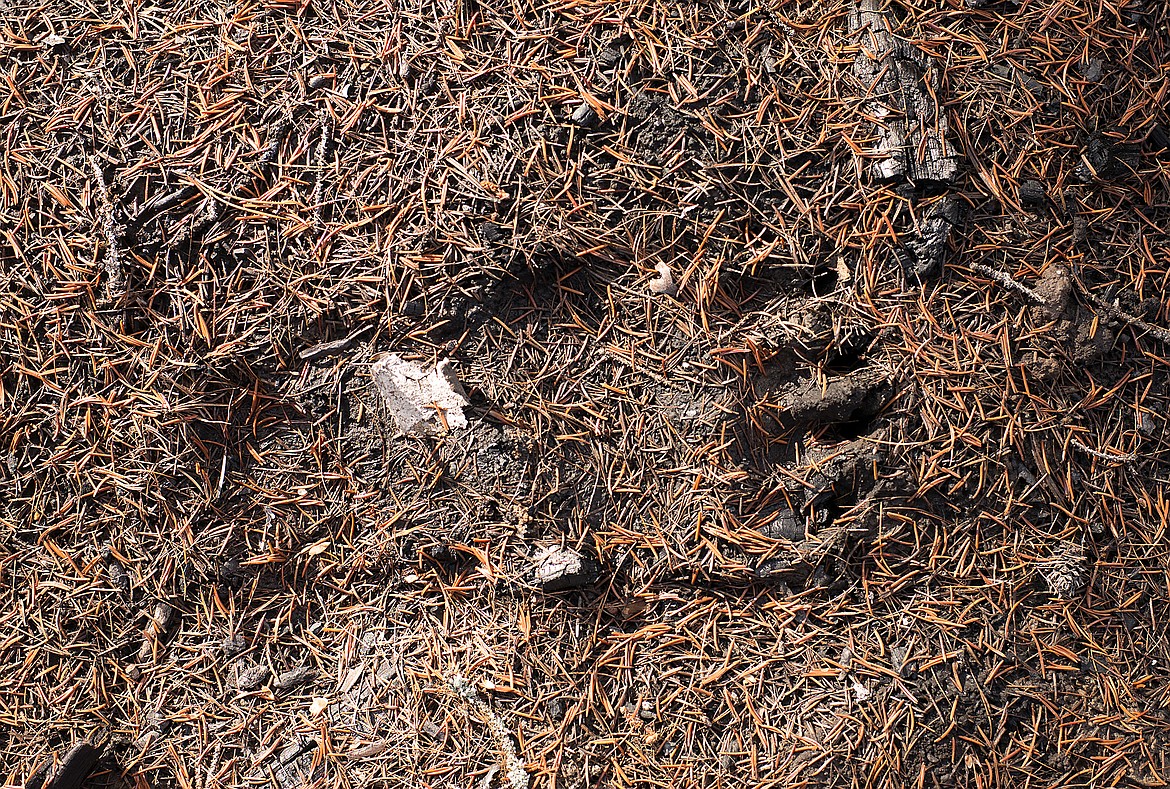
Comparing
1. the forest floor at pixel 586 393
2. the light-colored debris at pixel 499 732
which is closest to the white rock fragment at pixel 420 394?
the forest floor at pixel 586 393

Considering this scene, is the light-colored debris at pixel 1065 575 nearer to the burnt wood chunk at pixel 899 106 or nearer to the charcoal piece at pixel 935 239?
the charcoal piece at pixel 935 239

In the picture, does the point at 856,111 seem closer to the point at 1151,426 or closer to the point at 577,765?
the point at 1151,426

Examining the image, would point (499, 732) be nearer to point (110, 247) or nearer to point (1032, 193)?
point (110, 247)

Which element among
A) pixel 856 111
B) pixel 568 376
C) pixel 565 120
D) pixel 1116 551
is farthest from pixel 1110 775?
pixel 565 120

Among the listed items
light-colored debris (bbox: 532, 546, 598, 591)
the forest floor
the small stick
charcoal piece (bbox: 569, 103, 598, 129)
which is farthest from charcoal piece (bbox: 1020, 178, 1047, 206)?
the small stick

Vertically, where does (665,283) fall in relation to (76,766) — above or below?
above

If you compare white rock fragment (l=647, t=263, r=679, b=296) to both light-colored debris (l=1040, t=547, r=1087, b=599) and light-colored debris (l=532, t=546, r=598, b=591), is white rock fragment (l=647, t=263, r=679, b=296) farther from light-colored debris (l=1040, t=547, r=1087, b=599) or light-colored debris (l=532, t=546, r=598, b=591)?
light-colored debris (l=1040, t=547, r=1087, b=599)

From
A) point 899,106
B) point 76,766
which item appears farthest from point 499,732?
point 899,106

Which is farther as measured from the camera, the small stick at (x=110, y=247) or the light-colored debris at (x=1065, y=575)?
the small stick at (x=110, y=247)
